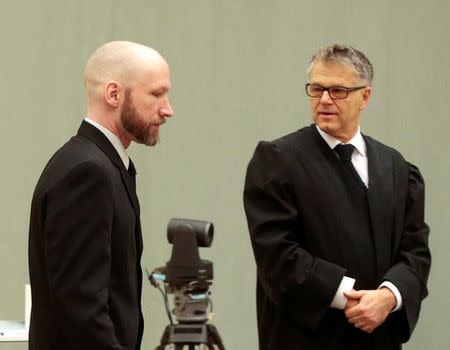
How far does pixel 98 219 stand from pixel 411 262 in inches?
51.1

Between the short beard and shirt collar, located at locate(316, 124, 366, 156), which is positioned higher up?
the short beard

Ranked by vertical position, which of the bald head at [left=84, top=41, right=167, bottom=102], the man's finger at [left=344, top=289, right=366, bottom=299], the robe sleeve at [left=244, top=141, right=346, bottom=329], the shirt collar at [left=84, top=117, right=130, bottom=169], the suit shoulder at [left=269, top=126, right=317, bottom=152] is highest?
the bald head at [left=84, top=41, right=167, bottom=102]

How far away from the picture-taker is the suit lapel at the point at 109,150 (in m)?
2.48

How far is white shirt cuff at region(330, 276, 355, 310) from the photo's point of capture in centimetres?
314

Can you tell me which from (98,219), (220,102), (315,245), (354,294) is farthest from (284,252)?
(220,102)

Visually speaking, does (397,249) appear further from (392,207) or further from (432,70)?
(432,70)

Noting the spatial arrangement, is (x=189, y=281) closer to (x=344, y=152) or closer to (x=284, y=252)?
(x=284, y=252)

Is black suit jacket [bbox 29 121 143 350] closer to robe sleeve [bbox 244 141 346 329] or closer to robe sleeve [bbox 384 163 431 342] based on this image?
robe sleeve [bbox 244 141 346 329]

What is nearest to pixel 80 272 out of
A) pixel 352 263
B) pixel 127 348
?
pixel 127 348

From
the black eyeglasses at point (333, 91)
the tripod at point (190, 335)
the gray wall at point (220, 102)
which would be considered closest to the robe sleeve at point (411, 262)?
the black eyeglasses at point (333, 91)

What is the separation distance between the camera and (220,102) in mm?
5156

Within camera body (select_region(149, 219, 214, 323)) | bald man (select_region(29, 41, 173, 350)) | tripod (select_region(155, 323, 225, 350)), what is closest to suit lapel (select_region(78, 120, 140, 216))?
bald man (select_region(29, 41, 173, 350))

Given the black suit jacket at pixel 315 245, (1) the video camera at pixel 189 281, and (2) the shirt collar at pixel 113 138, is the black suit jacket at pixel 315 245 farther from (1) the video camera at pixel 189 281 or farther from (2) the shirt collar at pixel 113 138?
(2) the shirt collar at pixel 113 138

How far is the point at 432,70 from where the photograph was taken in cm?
545
